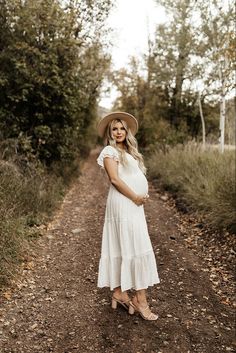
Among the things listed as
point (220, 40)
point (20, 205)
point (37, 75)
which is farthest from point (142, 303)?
point (220, 40)

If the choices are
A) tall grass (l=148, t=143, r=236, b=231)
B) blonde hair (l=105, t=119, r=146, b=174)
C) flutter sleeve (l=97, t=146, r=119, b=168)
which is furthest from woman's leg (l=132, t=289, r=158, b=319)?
tall grass (l=148, t=143, r=236, b=231)

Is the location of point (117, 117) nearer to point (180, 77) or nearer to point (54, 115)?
point (54, 115)

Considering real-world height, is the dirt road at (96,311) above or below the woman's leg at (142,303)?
below

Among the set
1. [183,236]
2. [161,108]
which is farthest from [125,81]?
[183,236]

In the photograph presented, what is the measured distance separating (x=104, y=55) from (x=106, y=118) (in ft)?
48.9

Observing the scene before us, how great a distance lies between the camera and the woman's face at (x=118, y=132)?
164 inches

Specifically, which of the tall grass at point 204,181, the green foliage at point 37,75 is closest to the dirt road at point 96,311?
the tall grass at point 204,181

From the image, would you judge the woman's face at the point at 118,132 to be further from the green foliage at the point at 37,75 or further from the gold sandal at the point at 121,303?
the green foliage at the point at 37,75

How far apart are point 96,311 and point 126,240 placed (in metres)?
1.05

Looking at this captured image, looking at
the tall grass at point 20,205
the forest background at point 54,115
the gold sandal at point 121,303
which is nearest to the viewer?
the gold sandal at point 121,303

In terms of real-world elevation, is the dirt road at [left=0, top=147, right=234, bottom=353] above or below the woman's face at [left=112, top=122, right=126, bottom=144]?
below

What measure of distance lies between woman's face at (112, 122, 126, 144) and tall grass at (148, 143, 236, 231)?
3.51 m

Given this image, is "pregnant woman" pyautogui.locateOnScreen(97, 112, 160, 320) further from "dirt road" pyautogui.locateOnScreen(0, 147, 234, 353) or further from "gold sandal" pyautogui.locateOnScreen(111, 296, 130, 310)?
"dirt road" pyautogui.locateOnScreen(0, 147, 234, 353)

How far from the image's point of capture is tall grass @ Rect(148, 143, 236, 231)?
23.8 ft
